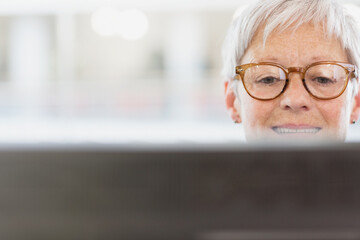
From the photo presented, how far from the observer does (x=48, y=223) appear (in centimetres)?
24

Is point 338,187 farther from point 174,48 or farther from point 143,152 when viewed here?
point 174,48

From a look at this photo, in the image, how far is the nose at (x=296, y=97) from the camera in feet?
1.09

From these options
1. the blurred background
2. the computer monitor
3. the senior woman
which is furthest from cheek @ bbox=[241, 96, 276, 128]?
the blurred background

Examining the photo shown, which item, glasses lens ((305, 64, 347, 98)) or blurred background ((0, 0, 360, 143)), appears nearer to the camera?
glasses lens ((305, 64, 347, 98))

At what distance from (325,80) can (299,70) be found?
0.07ft

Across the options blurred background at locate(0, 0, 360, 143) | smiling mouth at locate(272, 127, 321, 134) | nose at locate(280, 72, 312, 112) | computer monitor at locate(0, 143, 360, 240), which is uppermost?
blurred background at locate(0, 0, 360, 143)

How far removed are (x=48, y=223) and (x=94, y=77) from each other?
2508 millimetres

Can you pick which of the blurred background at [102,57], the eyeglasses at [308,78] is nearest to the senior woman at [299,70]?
the eyeglasses at [308,78]

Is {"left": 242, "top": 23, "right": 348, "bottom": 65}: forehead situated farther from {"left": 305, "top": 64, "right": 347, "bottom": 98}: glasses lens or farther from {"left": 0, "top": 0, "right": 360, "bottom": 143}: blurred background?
{"left": 0, "top": 0, "right": 360, "bottom": 143}: blurred background

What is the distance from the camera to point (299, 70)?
0.34 meters

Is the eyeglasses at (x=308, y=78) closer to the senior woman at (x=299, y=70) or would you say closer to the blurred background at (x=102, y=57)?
the senior woman at (x=299, y=70)

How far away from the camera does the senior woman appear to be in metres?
0.34

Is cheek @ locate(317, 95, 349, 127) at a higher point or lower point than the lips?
higher

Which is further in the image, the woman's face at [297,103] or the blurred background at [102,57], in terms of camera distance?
the blurred background at [102,57]
